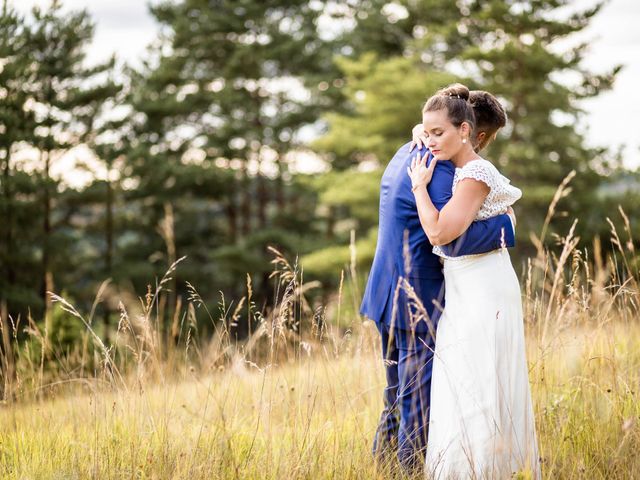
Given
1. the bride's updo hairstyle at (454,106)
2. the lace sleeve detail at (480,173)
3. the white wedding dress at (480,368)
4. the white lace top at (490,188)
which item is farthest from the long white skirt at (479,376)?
the bride's updo hairstyle at (454,106)

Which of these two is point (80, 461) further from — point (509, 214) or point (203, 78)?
point (203, 78)

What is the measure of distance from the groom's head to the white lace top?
246 millimetres

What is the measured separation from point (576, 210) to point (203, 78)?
1198cm

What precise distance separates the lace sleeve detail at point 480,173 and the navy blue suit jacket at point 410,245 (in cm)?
8

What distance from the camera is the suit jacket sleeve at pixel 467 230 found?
256 cm

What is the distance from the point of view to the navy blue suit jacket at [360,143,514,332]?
8.52 feet

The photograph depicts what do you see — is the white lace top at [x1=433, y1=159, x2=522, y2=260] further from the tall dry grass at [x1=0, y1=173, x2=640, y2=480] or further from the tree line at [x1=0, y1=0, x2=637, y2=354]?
the tree line at [x1=0, y1=0, x2=637, y2=354]

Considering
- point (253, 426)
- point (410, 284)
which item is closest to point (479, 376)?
point (410, 284)

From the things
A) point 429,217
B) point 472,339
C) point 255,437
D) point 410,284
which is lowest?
point 255,437

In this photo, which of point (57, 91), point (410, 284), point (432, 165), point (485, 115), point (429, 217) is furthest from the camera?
point (57, 91)

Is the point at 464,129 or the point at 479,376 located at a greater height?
the point at 464,129

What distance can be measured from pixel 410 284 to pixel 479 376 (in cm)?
43

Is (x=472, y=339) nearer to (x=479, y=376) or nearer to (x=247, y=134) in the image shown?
(x=479, y=376)

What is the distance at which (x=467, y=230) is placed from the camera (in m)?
2.56
